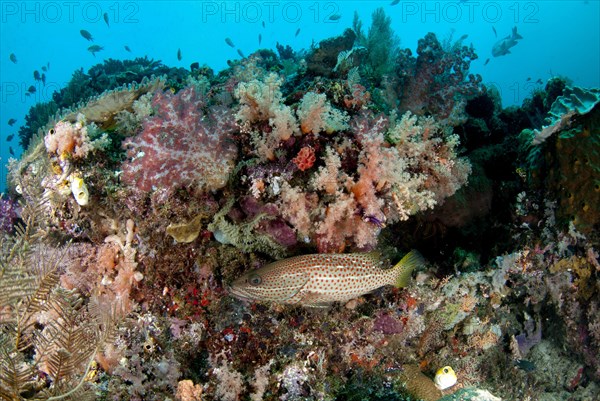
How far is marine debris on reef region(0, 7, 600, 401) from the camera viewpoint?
3.44 m

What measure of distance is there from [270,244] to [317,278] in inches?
29.9

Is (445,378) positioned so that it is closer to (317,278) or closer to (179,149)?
(317,278)

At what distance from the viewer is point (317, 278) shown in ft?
10.6

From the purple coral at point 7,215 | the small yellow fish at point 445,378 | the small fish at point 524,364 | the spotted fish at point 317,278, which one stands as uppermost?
the purple coral at point 7,215

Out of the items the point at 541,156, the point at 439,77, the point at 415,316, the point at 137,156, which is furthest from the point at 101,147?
the point at 541,156

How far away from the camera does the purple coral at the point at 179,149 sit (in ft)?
11.3

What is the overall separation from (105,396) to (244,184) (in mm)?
2504

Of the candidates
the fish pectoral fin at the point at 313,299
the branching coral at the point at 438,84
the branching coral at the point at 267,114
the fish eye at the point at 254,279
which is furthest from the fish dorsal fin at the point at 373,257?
the branching coral at the point at 438,84

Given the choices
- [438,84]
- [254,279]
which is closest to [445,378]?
[254,279]

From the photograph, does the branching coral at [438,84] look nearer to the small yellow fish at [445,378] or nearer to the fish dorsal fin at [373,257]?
the fish dorsal fin at [373,257]

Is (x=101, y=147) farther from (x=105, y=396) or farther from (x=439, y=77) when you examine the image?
(x=439, y=77)

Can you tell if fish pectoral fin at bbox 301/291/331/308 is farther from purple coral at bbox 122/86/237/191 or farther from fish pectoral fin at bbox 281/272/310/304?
purple coral at bbox 122/86/237/191

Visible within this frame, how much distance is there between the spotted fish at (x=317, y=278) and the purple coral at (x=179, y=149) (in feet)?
3.58

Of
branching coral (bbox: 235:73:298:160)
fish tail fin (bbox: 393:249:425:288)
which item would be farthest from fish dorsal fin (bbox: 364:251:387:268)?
branching coral (bbox: 235:73:298:160)
